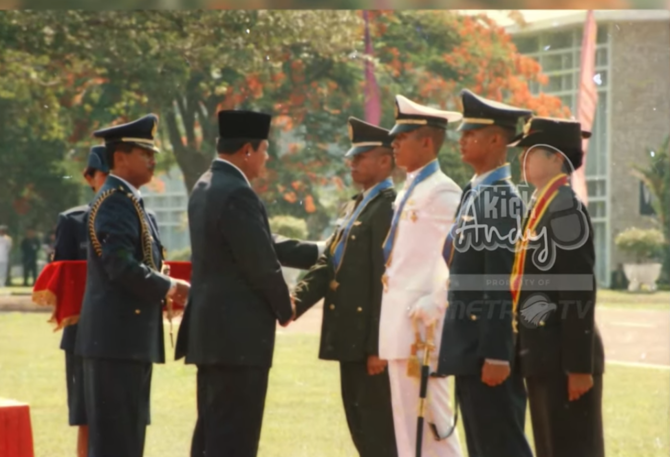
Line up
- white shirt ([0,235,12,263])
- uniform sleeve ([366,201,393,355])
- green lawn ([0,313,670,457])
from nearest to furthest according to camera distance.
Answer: uniform sleeve ([366,201,393,355])
green lawn ([0,313,670,457])
white shirt ([0,235,12,263])

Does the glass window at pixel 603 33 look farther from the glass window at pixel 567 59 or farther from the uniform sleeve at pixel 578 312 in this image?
the uniform sleeve at pixel 578 312

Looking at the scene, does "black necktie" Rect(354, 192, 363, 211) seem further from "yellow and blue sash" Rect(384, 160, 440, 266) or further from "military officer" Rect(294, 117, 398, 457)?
"yellow and blue sash" Rect(384, 160, 440, 266)

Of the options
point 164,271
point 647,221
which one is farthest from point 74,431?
point 647,221

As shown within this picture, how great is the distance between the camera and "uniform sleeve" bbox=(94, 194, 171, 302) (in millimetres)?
4402

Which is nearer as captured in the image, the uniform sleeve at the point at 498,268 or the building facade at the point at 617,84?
the uniform sleeve at the point at 498,268

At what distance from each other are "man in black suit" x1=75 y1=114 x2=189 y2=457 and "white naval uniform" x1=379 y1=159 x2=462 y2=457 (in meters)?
0.77

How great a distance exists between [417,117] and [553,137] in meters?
0.50

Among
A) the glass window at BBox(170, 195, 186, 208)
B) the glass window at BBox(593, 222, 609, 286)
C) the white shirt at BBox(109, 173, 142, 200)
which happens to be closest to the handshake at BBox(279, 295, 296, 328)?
the glass window at BBox(170, 195, 186, 208)

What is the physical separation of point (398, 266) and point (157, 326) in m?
0.90

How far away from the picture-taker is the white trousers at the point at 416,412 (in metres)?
4.51

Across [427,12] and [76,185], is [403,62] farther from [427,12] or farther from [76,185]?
[76,185]

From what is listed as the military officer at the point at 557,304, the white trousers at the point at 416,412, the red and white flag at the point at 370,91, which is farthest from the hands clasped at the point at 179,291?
the military officer at the point at 557,304

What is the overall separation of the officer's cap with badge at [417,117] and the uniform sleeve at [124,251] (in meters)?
1.00

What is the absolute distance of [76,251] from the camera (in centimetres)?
482
